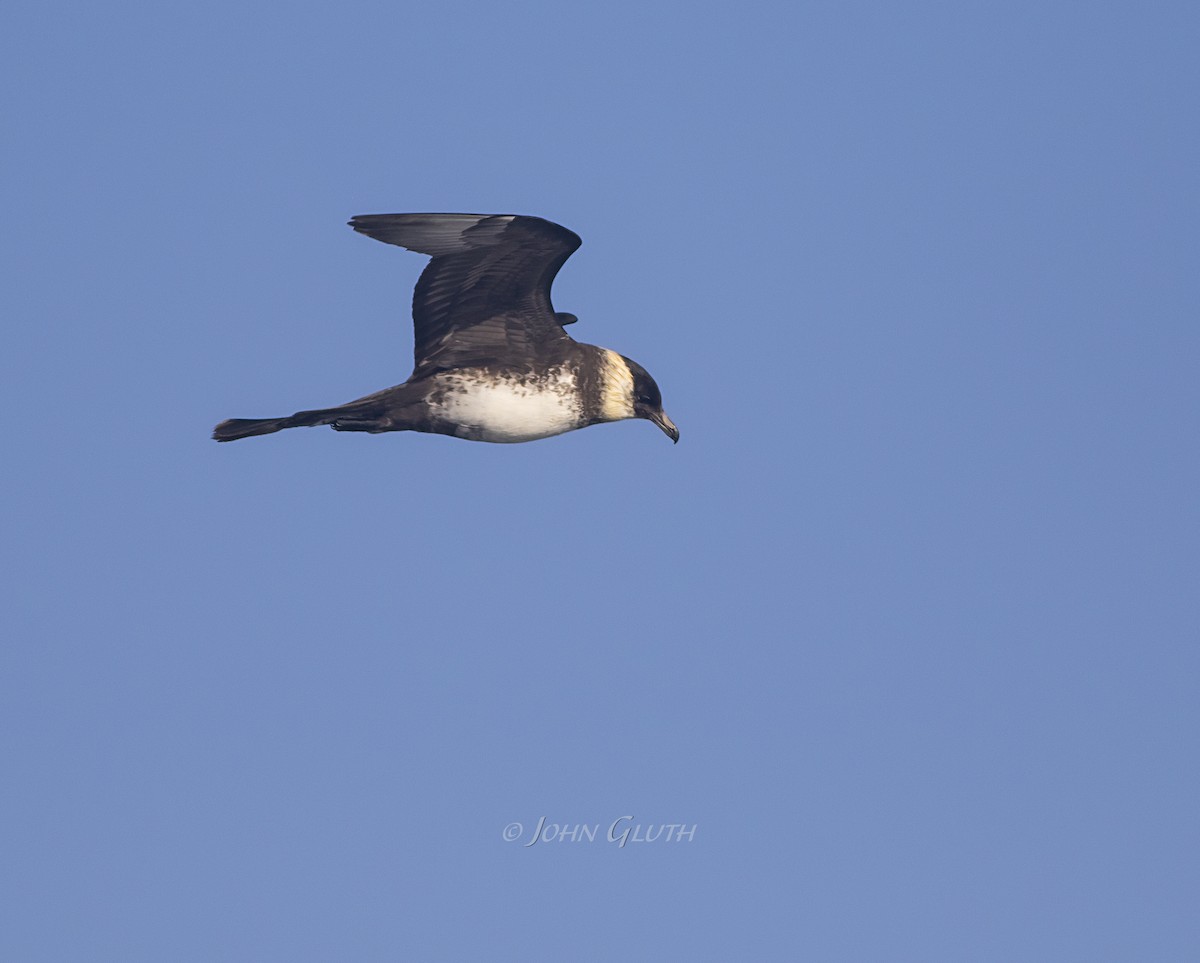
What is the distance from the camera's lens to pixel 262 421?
1395 cm

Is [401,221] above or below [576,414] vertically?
above

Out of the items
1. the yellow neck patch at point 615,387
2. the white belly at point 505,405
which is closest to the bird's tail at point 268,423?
the white belly at point 505,405

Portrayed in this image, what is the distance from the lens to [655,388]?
1484cm

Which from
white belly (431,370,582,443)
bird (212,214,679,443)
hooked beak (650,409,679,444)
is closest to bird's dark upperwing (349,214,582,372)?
bird (212,214,679,443)

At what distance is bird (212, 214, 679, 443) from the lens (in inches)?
533

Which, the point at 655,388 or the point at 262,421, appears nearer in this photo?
the point at 262,421

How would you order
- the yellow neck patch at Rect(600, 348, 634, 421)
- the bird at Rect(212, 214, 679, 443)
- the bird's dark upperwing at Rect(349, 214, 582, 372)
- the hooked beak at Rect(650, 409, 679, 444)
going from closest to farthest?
1. the bird's dark upperwing at Rect(349, 214, 582, 372)
2. the bird at Rect(212, 214, 679, 443)
3. the yellow neck patch at Rect(600, 348, 634, 421)
4. the hooked beak at Rect(650, 409, 679, 444)

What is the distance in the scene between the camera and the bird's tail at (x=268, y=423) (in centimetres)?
1371

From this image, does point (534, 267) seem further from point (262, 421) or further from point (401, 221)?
point (262, 421)

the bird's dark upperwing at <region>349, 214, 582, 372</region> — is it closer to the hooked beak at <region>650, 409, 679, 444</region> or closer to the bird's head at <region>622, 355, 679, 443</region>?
the bird's head at <region>622, 355, 679, 443</region>

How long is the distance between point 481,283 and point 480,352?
501 millimetres

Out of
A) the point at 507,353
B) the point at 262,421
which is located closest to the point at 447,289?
the point at 507,353

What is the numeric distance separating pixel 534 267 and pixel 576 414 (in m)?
1.16

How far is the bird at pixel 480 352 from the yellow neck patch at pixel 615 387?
112 mm
